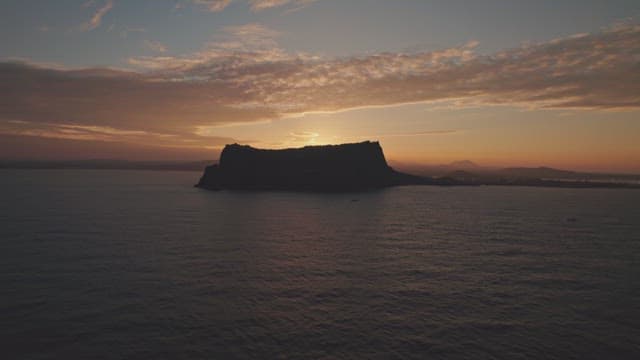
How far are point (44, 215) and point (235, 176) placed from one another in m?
101

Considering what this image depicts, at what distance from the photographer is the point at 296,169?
177250mm

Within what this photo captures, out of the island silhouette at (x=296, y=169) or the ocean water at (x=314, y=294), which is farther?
the island silhouette at (x=296, y=169)

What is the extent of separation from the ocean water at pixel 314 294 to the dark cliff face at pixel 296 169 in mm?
112102

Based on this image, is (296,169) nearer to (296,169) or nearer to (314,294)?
(296,169)

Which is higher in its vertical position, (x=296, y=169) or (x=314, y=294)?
(x=296, y=169)

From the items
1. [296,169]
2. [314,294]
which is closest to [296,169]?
[296,169]

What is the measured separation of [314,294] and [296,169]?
148686 millimetres

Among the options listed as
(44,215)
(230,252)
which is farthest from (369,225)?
(44,215)

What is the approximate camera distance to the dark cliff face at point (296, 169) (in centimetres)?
17038

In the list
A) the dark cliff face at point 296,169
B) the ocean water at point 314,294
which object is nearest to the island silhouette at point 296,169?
the dark cliff face at point 296,169

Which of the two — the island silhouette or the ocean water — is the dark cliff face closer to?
the island silhouette

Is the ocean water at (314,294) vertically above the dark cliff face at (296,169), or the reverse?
the dark cliff face at (296,169)

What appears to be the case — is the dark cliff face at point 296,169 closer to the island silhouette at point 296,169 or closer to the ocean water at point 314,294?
the island silhouette at point 296,169

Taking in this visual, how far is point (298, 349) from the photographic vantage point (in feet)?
67.6
